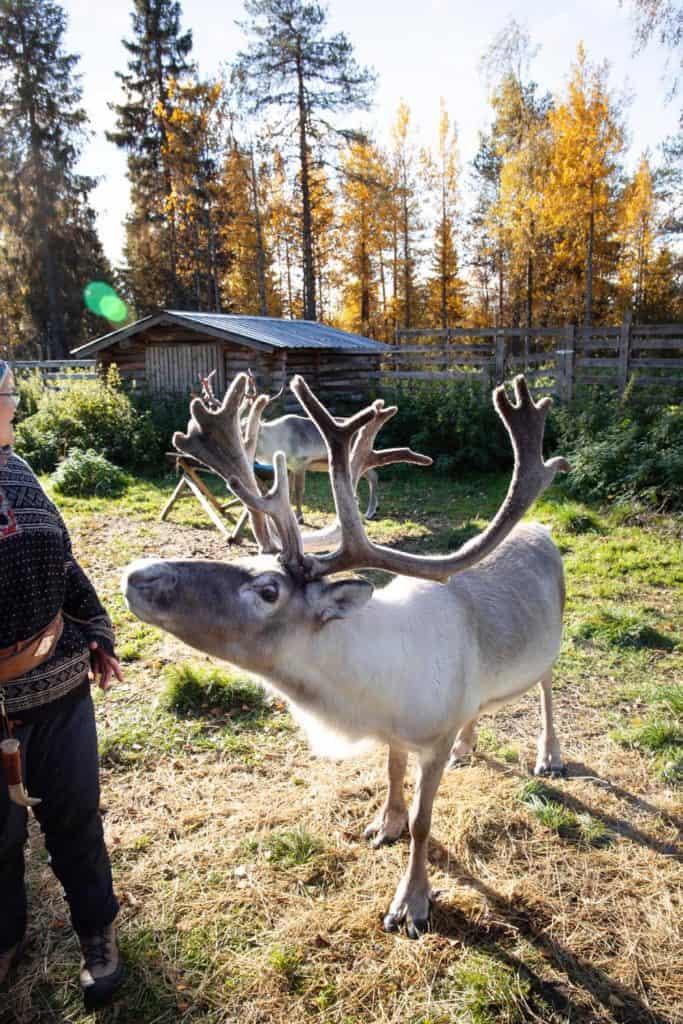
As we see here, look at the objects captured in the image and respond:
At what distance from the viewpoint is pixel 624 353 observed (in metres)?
11.9

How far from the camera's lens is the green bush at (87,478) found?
36.8 ft

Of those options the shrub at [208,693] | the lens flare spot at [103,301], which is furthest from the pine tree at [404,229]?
the shrub at [208,693]

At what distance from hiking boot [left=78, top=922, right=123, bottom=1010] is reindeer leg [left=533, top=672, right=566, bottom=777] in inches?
94.3

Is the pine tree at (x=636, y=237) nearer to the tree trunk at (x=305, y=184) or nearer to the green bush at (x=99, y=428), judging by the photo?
the tree trunk at (x=305, y=184)

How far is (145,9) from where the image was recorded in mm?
26109

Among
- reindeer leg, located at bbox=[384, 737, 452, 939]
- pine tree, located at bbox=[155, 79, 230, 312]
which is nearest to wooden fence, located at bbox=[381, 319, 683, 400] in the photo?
reindeer leg, located at bbox=[384, 737, 452, 939]

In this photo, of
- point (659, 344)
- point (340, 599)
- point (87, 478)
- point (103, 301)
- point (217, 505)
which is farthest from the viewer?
point (103, 301)

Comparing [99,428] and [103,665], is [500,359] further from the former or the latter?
[103,665]

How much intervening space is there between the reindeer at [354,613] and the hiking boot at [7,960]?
1.44m

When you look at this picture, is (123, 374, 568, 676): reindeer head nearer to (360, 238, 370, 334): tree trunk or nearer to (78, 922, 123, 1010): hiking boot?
(78, 922, 123, 1010): hiking boot

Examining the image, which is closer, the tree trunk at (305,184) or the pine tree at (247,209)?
the tree trunk at (305,184)

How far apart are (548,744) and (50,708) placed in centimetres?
280

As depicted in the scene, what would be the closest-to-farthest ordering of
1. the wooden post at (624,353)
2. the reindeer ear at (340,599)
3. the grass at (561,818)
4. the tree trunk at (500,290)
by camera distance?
the reindeer ear at (340,599) → the grass at (561,818) → the wooden post at (624,353) → the tree trunk at (500,290)

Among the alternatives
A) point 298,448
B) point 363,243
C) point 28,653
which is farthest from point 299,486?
point 363,243
